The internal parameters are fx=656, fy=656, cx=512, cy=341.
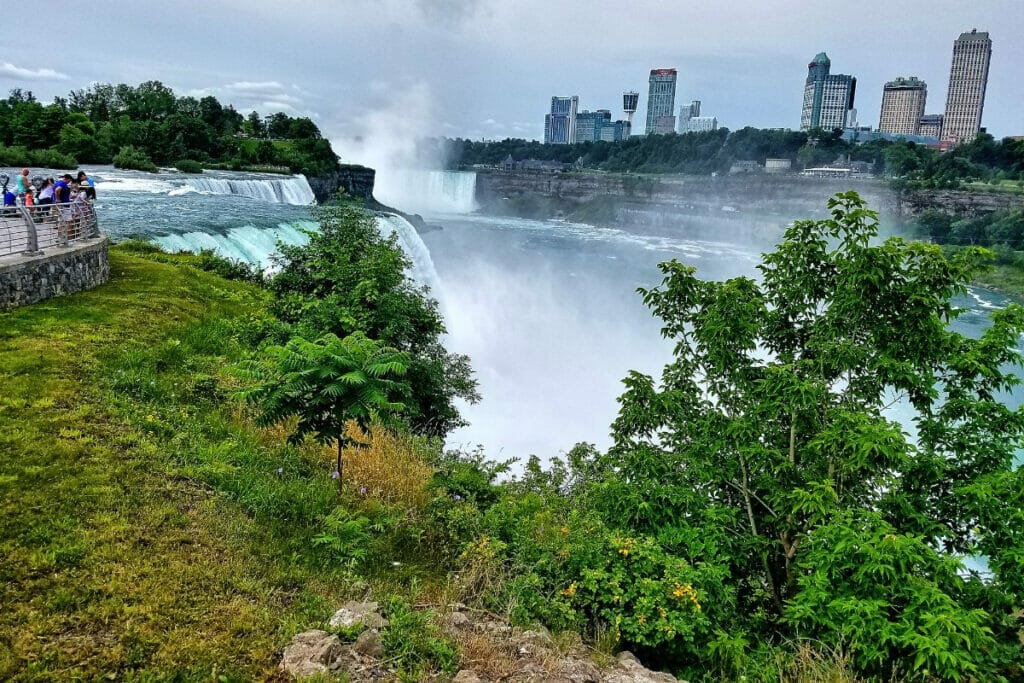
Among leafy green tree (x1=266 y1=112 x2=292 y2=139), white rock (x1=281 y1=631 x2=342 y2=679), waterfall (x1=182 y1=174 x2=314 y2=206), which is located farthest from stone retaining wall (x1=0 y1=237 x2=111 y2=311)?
leafy green tree (x1=266 y1=112 x2=292 y2=139)

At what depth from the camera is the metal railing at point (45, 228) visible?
37.4 ft

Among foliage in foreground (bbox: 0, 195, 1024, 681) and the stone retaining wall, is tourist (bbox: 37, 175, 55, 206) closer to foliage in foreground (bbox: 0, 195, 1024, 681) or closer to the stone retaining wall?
the stone retaining wall

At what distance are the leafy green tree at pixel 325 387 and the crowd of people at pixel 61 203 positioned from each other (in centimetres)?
856

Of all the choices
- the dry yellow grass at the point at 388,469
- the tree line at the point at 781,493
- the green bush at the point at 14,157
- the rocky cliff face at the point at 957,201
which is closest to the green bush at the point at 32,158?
the green bush at the point at 14,157

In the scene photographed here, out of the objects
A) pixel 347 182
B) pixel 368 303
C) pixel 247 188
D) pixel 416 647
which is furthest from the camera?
pixel 347 182

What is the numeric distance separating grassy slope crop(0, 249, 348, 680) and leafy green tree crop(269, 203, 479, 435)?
3.40m

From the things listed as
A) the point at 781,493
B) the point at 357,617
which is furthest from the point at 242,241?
the point at 781,493

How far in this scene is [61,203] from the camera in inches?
493

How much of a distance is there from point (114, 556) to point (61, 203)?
10.2 meters

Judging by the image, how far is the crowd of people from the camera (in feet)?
41.9

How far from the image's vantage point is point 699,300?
27.2ft

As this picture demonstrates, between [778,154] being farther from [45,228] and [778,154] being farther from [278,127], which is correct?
[45,228]

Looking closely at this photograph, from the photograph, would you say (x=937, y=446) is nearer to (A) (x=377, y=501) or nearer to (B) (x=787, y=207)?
(A) (x=377, y=501)

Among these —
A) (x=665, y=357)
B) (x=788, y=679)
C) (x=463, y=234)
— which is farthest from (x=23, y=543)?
(x=463, y=234)
